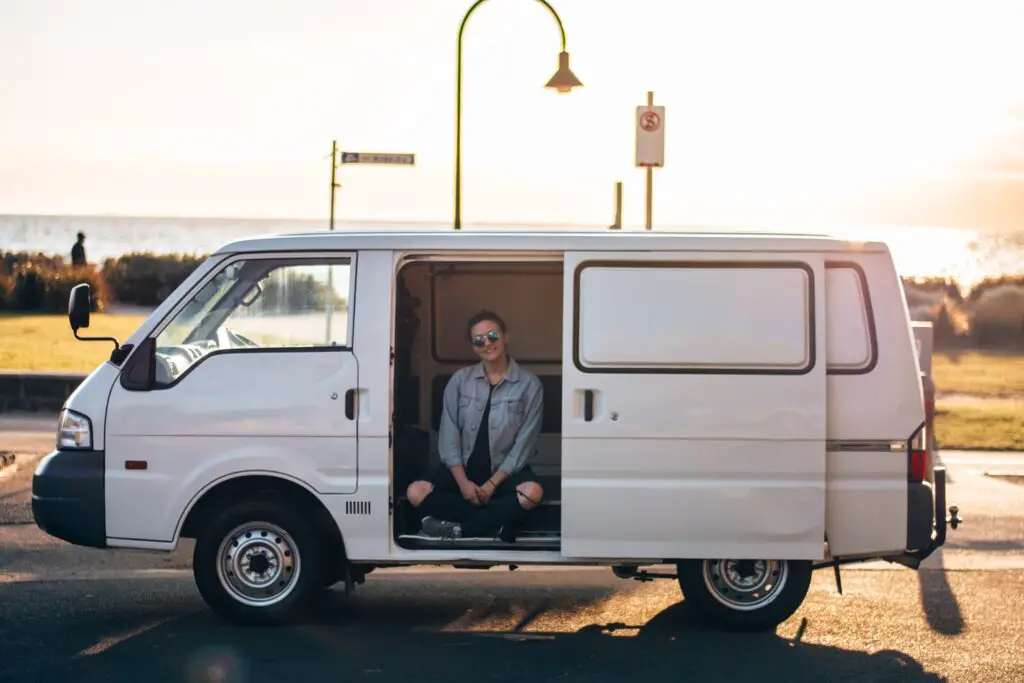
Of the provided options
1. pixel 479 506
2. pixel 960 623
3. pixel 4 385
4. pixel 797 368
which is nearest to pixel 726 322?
pixel 797 368

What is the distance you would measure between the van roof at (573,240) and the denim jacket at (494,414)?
0.90 meters

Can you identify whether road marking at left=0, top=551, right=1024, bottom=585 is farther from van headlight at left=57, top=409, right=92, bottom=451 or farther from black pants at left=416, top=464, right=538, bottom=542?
van headlight at left=57, top=409, right=92, bottom=451

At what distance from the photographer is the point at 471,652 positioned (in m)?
7.52

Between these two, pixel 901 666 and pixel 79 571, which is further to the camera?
pixel 79 571

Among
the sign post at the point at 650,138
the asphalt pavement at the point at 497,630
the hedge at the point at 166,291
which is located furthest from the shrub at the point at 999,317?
the asphalt pavement at the point at 497,630

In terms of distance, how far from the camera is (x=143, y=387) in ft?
26.2

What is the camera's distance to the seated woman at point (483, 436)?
27.1 feet

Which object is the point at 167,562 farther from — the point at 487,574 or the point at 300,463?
the point at 300,463

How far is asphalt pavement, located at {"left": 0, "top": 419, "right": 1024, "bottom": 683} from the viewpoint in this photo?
7133 millimetres

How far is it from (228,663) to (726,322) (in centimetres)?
297

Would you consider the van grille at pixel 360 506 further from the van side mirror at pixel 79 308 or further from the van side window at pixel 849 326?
the van side window at pixel 849 326

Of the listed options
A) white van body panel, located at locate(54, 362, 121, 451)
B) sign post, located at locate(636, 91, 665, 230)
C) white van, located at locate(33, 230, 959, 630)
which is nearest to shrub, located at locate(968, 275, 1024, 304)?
sign post, located at locate(636, 91, 665, 230)

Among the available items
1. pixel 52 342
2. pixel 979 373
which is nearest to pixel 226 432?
pixel 52 342

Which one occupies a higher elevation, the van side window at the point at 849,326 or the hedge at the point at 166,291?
the hedge at the point at 166,291
